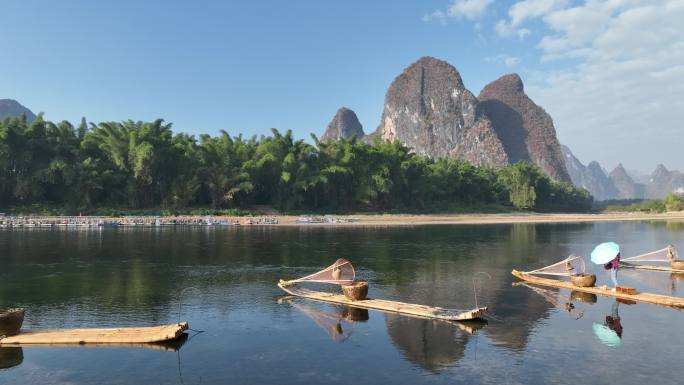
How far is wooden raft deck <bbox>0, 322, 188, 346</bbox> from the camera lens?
1540cm

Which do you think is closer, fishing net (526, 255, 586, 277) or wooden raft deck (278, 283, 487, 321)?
wooden raft deck (278, 283, 487, 321)

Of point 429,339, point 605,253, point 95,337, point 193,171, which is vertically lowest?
point 429,339

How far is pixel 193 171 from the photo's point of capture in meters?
80.9

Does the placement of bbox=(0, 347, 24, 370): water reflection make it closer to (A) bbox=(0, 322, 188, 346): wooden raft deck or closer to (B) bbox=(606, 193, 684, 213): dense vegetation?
(A) bbox=(0, 322, 188, 346): wooden raft deck

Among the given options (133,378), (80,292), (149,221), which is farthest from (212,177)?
(133,378)

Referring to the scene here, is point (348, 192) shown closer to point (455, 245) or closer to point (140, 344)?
point (455, 245)

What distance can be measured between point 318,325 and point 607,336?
10.5 metres

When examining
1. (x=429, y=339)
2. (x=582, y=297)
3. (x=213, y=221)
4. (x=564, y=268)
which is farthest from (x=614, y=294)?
(x=213, y=221)

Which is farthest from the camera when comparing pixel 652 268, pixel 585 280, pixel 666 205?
pixel 666 205

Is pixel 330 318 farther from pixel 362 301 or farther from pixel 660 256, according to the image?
pixel 660 256

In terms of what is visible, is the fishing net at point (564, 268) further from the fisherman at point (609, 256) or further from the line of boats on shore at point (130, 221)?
the line of boats on shore at point (130, 221)

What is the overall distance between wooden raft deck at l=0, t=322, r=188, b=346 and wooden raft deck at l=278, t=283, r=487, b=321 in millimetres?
7634

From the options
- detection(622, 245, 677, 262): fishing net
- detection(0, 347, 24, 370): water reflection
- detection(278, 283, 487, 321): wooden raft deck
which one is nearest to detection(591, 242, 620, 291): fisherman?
detection(278, 283, 487, 321): wooden raft deck

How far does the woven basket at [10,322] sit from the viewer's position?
15406 mm
